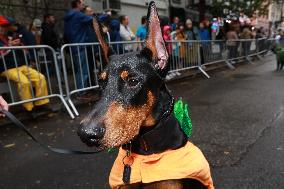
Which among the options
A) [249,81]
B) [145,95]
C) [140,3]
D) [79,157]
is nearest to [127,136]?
[145,95]

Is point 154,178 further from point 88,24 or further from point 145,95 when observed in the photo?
point 88,24

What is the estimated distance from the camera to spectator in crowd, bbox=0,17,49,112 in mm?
6473

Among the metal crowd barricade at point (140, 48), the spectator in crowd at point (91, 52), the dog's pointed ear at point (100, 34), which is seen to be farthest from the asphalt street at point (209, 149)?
the dog's pointed ear at point (100, 34)

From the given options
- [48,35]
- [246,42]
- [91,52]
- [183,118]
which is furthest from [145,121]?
[246,42]

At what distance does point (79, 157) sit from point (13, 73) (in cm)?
256

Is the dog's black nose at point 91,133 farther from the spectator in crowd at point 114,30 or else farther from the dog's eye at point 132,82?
the spectator in crowd at point 114,30

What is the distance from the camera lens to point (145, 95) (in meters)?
2.15

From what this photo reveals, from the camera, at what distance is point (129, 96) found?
6.84ft

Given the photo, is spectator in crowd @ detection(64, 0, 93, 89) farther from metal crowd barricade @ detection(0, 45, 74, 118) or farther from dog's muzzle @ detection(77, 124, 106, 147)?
dog's muzzle @ detection(77, 124, 106, 147)

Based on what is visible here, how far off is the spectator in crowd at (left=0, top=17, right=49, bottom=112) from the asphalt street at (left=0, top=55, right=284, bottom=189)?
0.52m

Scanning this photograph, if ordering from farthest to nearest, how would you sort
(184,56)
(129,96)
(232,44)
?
(232,44) → (184,56) → (129,96)

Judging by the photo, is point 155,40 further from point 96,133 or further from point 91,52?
point 91,52

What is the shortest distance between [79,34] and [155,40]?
20.1 ft

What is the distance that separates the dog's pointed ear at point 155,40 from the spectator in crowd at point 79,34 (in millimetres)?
5585
